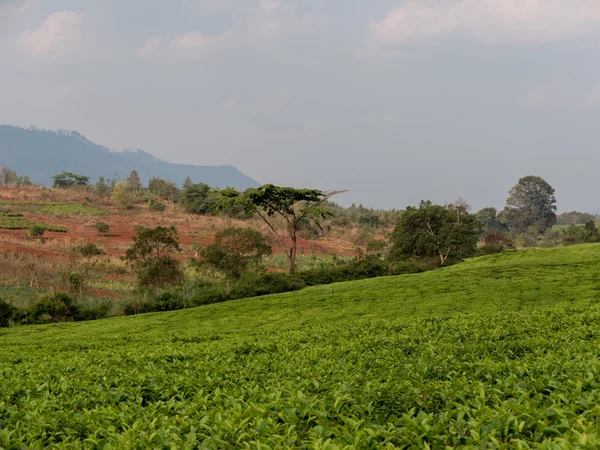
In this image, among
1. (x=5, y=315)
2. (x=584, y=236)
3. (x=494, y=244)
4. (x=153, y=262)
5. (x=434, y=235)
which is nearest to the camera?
Answer: (x=5, y=315)

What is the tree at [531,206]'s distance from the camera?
8051cm

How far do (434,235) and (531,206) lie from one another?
187 ft

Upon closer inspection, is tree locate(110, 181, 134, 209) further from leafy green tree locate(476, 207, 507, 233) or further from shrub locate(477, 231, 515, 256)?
leafy green tree locate(476, 207, 507, 233)

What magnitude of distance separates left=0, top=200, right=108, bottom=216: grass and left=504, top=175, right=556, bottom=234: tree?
65.7 m


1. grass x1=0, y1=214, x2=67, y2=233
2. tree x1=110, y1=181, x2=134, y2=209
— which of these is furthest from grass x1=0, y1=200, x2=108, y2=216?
grass x1=0, y1=214, x2=67, y2=233

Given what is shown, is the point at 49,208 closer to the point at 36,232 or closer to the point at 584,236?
the point at 36,232

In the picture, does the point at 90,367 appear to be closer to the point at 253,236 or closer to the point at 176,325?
the point at 176,325

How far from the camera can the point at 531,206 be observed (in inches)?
3216

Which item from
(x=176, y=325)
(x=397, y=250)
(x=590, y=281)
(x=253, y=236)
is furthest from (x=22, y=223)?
(x=590, y=281)

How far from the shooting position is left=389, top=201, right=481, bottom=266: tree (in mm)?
33031

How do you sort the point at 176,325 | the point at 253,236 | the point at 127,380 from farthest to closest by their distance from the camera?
the point at 253,236 < the point at 176,325 < the point at 127,380

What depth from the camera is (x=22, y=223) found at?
46.7 meters

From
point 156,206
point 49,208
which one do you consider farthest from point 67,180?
point 156,206

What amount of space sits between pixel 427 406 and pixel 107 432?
2393mm
